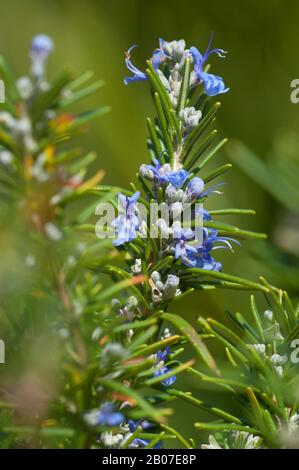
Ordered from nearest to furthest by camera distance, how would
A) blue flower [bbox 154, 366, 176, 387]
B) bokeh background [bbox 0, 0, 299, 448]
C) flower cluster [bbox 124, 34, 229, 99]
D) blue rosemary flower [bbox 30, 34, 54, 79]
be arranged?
blue rosemary flower [bbox 30, 34, 54, 79] < blue flower [bbox 154, 366, 176, 387] < flower cluster [bbox 124, 34, 229, 99] < bokeh background [bbox 0, 0, 299, 448]

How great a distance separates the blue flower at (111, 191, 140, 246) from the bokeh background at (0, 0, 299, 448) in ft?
3.44

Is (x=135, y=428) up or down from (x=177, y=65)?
down

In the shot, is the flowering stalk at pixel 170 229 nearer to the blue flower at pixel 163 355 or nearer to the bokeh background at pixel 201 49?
the blue flower at pixel 163 355

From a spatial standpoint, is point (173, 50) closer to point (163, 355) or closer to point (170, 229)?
point (170, 229)

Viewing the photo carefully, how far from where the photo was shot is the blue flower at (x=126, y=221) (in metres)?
0.59

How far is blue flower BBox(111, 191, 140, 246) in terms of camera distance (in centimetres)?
59

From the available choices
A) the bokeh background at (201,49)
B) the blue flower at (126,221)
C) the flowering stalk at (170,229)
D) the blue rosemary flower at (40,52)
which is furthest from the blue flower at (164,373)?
the bokeh background at (201,49)

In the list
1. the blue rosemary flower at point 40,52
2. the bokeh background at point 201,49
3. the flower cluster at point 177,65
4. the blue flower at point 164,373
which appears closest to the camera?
the blue rosemary flower at point 40,52

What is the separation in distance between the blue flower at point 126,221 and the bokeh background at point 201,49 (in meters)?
1.05

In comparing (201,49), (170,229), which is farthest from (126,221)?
(201,49)

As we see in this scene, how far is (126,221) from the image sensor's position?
0.60 meters

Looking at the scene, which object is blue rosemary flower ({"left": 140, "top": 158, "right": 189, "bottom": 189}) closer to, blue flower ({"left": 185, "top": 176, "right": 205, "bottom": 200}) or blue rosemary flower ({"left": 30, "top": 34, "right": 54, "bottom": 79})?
blue flower ({"left": 185, "top": 176, "right": 205, "bottom": 200})

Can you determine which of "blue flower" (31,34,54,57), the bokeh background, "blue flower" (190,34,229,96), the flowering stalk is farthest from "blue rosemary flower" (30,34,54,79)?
the bokeh background

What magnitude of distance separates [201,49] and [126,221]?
126cm
